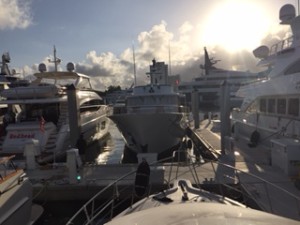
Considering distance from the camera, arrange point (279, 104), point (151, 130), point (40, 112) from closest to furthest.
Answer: point (279, 104) → point (151, 130) → point (40, 112)

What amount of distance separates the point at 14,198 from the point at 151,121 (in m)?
9.53

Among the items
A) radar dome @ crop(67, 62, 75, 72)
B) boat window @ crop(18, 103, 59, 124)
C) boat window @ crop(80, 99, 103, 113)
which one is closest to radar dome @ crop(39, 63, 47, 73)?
radar dome @ crop(67, 62, 75, 72)

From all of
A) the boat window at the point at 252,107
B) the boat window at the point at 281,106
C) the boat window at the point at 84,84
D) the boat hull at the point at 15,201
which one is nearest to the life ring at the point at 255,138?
the boat window at the point at 281,106

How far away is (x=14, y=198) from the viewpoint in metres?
7.07

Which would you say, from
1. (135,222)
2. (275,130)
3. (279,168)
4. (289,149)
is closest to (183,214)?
(135,222)

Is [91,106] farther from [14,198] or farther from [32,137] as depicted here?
[14,198]

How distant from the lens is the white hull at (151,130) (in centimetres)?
1605

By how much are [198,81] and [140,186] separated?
7482cm

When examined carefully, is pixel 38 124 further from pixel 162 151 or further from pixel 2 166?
pixel 2 166

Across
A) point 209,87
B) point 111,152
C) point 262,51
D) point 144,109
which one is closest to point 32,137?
point 144,109

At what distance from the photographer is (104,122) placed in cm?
2770

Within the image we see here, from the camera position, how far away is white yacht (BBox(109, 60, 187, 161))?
16.1m

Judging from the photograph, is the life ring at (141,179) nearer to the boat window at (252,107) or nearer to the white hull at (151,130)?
the white hull at (151,130)

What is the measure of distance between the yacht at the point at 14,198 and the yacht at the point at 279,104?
720cm
